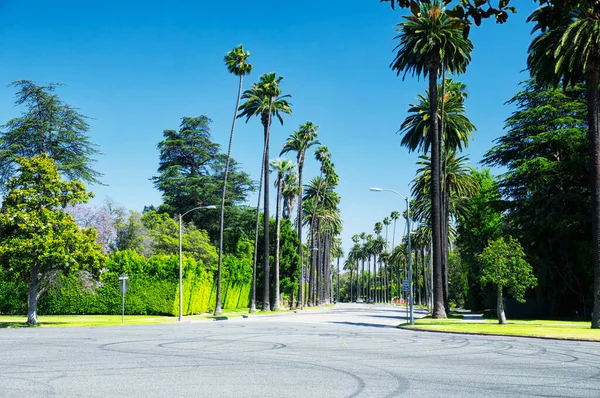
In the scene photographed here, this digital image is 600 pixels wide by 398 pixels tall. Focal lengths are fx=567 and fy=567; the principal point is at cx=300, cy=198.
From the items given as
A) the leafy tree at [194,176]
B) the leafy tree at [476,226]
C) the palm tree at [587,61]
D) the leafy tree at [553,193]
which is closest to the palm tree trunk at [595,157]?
the palm tree at [587,61]

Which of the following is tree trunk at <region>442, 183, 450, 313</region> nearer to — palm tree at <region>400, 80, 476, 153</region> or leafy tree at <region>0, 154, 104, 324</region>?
palm tree at <region>400, 80, 476, 153</region>

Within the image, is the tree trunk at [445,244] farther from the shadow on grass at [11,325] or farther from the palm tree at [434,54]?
the shadow on grass at [11,325]

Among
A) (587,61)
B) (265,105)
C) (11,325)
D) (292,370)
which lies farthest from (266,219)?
(292,370)

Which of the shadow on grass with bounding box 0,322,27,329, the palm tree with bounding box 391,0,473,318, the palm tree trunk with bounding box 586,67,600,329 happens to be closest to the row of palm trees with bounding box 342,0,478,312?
the palm tree with bounding box 391,0,473,318

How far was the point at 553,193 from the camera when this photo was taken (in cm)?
4503

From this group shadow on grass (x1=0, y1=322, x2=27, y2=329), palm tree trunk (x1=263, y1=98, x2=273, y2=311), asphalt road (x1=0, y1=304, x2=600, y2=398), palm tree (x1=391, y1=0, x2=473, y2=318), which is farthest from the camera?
palm tree trunk (x1=263, y1=98, x2=273, y2=311)

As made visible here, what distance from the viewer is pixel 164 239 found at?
200 feet

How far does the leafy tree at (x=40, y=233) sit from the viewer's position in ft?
103

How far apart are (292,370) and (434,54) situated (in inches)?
1264

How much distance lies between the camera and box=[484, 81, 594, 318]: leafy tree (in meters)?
42.2

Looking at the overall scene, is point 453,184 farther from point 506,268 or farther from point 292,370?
point 292,370

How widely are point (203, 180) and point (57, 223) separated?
36.8 meters

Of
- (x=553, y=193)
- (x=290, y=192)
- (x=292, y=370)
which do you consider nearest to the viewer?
(x=292, y=370)

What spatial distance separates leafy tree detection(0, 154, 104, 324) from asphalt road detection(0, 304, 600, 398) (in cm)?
1297
